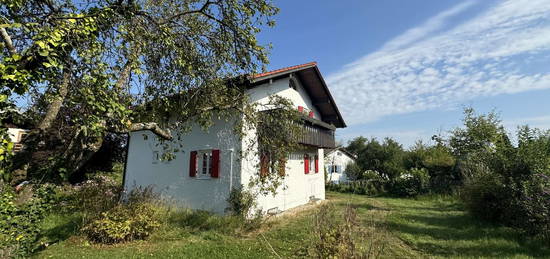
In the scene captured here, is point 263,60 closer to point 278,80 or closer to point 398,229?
point 278,80

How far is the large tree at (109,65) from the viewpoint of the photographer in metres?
3.62

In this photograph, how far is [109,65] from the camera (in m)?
4.87

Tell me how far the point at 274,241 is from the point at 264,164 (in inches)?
134

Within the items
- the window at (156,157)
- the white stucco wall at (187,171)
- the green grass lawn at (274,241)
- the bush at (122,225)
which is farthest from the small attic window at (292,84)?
the bush at (122,225)

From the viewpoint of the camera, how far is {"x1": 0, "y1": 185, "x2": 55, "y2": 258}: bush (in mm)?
4123

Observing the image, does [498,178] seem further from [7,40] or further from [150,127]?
[7,40]

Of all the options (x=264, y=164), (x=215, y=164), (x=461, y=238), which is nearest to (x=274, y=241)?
(x=264, y=164)

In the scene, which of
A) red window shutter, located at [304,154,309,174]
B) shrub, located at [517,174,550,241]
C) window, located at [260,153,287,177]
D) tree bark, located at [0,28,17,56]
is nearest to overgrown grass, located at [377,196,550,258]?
shrub, located at [517,174,550,241]

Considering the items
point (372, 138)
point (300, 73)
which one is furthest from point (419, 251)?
point (372, 138)

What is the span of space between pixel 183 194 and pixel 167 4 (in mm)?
7396

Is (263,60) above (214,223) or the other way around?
above

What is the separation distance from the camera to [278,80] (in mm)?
12312

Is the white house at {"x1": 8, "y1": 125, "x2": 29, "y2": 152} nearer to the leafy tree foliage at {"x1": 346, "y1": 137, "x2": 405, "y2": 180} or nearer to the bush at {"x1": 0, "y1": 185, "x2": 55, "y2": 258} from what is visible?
the bush at {"x1": 0, "y1": 185, "x2": 55, "y2": 258}

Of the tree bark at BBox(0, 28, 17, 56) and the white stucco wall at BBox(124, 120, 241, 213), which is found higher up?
the tree bark at BBox(0, 28, 17, 56)
